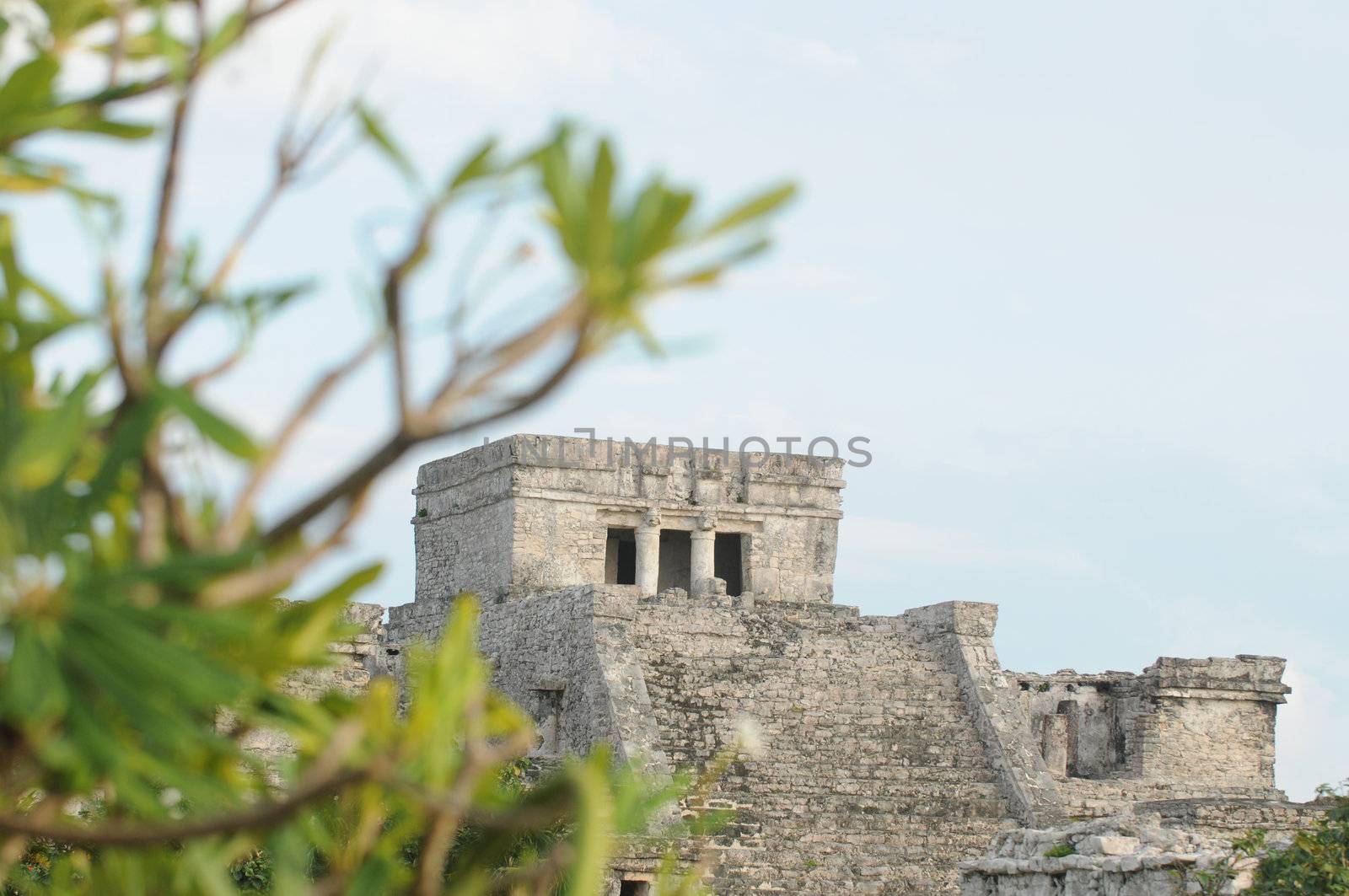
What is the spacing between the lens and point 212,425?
6.37 ft

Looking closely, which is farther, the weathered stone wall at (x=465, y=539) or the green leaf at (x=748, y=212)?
the weathered stone wall at (x=465, y=539)

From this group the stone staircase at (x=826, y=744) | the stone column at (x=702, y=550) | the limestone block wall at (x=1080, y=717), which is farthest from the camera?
the stone column at (x=702, y=550)

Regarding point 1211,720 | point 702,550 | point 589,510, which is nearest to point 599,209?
point 1211,720

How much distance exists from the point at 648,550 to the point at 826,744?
5542 millimetres

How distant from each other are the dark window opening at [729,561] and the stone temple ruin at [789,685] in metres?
0.03

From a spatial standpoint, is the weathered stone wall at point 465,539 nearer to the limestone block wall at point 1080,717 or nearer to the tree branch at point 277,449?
the limestone block wall at point 1080,717

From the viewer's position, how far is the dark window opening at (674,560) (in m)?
23.6

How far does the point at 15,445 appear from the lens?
1977 mm

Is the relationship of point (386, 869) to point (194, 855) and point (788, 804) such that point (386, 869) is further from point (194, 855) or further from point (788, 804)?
point (788, 804)

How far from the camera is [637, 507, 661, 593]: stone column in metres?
21.5

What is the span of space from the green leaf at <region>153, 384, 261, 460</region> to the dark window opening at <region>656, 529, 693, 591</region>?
69.9 ft

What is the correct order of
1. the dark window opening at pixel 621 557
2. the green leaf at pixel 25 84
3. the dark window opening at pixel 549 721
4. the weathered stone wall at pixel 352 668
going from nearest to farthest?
the green leaf at pixel 25 84
the weathered stone wall at pixel 352 668
the dark window opening at pixel 549 721
the dark window opening at pixel 621 557

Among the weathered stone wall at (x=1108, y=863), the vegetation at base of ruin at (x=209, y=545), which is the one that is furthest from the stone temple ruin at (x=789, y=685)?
the vegetation at base of ruin at (x=209, y=545)

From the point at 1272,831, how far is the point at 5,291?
1427 centimetres
